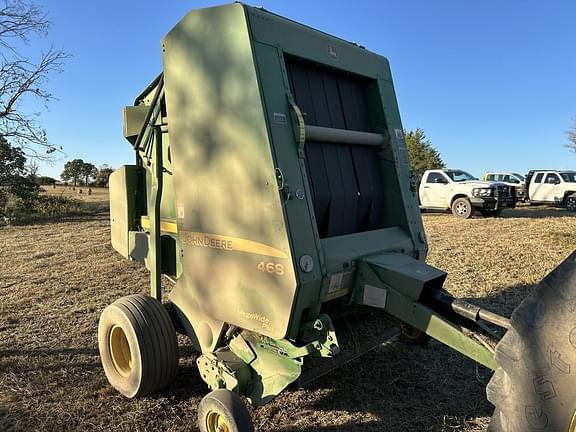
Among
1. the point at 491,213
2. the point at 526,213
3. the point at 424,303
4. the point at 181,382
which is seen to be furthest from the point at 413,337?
the point at 526,213

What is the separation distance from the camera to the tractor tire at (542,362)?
179cm

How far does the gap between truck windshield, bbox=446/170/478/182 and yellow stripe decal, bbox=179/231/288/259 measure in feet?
50.0

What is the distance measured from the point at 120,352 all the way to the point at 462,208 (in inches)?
590

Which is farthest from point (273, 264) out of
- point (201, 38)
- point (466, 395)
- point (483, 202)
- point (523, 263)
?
point (483, 202)

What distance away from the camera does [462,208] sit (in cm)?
1662

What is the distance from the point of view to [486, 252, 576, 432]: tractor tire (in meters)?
1.79

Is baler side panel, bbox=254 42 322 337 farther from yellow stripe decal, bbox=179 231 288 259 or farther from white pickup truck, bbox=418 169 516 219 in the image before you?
white pickup truck, bbox=418 169 516 219

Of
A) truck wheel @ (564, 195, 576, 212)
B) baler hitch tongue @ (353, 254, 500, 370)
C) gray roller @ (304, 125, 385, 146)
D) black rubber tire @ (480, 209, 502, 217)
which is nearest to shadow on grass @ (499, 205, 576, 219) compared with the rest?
truck wheel @ (564, 195, 576, 212)

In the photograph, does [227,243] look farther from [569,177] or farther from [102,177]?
[102,177]

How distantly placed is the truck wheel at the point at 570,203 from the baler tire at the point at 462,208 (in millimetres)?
6148

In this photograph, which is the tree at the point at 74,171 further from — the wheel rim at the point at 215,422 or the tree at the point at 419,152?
the wheel rim at the point at 215,422

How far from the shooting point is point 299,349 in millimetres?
2836

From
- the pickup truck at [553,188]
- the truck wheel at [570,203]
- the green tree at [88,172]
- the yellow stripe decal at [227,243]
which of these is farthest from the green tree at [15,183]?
the green tree at [88,172]

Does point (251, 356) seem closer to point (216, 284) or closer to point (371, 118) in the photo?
point (216, 284)
